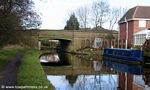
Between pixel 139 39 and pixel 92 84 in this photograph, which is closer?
pixel 92 84

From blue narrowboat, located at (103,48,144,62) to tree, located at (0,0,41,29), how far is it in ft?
46.3

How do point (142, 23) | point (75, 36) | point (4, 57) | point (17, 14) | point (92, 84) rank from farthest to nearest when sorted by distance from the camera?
point (75, 36) → point (142, 23) → point (4, 57) → point (17, 14) → point (92, 84)

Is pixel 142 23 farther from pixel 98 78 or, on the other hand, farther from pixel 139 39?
pixel 98 78

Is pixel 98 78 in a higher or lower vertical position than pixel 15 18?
lower

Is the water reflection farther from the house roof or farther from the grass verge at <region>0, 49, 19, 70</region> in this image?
the house roof

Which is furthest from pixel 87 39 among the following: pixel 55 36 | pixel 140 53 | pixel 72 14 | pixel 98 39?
pixel 140 53

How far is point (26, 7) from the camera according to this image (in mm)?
26703

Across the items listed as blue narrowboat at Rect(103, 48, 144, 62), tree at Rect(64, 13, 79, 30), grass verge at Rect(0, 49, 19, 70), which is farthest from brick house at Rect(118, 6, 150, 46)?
tree at Rect(64, 13, 79, 30)

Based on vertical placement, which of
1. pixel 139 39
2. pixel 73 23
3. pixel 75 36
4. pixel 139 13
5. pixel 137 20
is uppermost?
pixel 139 13

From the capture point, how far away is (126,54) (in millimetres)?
43625

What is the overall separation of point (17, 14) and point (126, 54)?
68.9 ft

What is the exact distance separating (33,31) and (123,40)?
1185 inches

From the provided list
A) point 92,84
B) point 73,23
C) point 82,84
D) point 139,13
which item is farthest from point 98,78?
point 73,23

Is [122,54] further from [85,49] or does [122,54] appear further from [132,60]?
[85,49]
